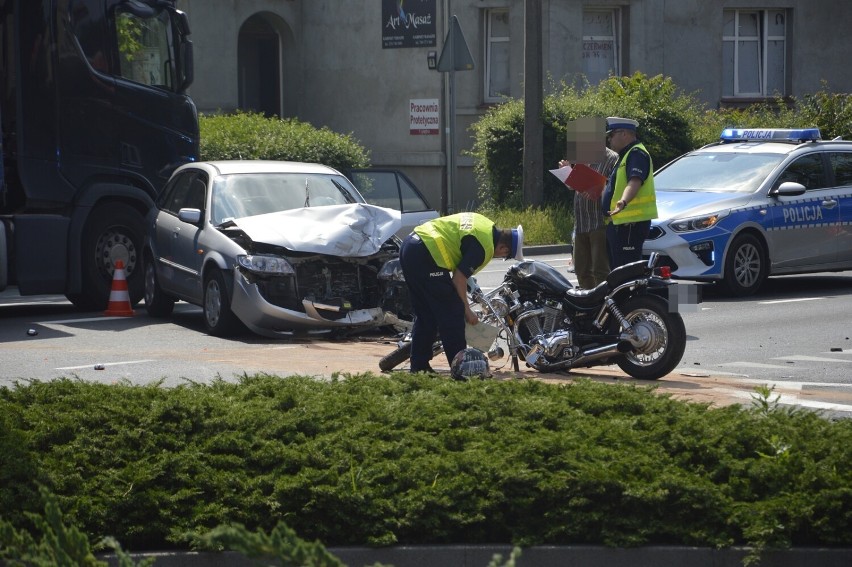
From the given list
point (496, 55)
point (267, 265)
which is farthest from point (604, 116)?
point (267, 265)

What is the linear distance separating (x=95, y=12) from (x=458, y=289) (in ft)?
24.4

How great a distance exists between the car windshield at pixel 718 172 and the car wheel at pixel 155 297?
19.4ft

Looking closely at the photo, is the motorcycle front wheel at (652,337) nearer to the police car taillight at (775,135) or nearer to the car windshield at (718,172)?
the car windshield at (718,172)

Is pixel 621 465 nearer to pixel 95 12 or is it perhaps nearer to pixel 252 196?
pixel 252 196

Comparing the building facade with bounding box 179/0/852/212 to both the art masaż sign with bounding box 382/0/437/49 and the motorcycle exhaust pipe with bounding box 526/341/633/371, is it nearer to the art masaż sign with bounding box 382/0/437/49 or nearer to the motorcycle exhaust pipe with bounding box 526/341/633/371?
the art masaż sign with bounding box 382/0/437/49

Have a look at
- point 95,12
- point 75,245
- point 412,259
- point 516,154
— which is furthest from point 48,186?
point 516,154

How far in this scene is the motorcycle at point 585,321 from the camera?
9133mm

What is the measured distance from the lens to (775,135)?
→ 1603 cm

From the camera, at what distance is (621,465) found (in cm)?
521

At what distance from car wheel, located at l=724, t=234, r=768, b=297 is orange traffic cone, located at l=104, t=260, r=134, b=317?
6512mm

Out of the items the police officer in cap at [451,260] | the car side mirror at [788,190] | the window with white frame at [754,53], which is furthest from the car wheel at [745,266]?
the window with white frame at [754,53]

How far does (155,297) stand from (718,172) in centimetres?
672

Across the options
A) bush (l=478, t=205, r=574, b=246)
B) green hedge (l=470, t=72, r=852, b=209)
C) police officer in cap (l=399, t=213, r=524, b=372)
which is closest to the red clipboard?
police officer in cap (l=399, t=213, r=524, b=372)

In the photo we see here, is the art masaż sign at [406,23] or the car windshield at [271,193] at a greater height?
the art masaż sign at [406,23]
